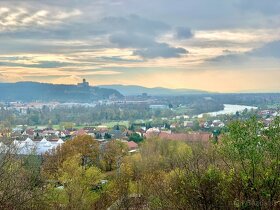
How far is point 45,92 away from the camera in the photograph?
622 ft

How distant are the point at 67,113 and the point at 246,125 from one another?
345 ft

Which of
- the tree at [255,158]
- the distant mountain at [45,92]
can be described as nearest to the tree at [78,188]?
the tree at [255,158]

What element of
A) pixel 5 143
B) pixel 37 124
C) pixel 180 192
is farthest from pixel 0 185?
pixel 37 124

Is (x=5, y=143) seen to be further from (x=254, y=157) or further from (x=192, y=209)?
(x=254, y=157)

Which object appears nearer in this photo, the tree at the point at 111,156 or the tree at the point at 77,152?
the tree at the point at 77,152

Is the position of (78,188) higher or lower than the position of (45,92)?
higher

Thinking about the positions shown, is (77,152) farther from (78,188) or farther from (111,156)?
(78,188)

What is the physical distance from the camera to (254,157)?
8.57 m

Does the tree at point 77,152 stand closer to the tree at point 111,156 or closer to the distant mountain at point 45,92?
the tree at point 111,156

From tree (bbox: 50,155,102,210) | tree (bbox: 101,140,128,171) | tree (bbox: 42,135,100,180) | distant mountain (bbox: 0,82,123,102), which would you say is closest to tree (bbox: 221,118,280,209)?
tree (bbox: 50,155,102,210)

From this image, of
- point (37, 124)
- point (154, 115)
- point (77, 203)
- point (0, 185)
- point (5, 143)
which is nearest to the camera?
point (0, 185)

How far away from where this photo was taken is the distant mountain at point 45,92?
173 m

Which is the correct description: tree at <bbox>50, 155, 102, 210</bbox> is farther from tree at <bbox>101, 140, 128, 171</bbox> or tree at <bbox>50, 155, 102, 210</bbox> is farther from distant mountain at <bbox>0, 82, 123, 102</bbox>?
distant mountain at <bbox>0, 82, 123, 102</bbox>

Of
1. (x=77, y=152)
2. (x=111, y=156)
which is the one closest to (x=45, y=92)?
(x=111, y=156)
